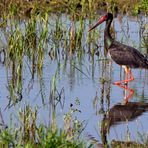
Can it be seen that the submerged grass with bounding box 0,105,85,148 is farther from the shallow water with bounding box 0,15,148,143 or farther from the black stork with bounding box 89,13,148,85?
the black stork with bounding box 89,13,148,85

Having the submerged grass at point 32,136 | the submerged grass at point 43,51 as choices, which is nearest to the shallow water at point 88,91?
the submerged grass at point 43,51

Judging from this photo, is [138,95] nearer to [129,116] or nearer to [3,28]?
[129,116]

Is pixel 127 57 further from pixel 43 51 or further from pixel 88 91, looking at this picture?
pixel 88 91

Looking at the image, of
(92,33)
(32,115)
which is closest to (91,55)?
(92,33)

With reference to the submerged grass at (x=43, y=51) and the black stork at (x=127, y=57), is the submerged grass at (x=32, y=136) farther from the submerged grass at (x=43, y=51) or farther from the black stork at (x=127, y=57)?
the black stork at (x=127, y=57)

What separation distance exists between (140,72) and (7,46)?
7.05ft

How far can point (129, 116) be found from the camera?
902 cm

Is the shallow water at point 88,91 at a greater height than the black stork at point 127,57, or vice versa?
the black stork at point 127,57

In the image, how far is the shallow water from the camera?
28.0ft

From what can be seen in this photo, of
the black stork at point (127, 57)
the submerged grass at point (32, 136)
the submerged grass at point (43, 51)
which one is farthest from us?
the black stork at point (127, 57)

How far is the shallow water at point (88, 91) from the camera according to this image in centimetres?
852

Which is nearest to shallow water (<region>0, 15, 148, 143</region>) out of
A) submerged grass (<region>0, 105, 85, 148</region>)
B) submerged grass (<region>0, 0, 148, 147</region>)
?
submerged grass (<region>0, 0, 148, 147</region>)

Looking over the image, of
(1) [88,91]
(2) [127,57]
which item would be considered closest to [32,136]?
(1) [88,91]

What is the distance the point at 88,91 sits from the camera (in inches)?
396
